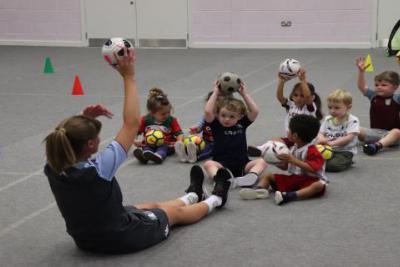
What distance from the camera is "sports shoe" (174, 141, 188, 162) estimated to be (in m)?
5.78

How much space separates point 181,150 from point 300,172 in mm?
1306

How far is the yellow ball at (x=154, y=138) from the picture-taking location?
5977 mm

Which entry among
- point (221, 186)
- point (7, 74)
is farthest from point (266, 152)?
point (7, 74)

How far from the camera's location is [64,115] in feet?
26.7

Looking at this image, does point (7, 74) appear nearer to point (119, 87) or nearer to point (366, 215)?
point (119, 87)

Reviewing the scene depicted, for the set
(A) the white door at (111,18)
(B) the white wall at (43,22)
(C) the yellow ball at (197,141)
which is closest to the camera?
(C) the yellow ball at (197,141)

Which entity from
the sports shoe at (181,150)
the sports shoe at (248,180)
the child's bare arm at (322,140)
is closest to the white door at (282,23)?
the child's bare arm at (322,140)

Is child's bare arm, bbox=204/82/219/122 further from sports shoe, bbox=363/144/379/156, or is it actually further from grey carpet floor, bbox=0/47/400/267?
sports shoe, bbox=363/144/379/156

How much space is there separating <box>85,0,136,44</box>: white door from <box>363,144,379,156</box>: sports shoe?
10336 millimetres

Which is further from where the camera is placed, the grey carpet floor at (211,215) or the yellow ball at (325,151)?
the yellow ball at (325,151)

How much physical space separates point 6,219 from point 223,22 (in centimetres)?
1125

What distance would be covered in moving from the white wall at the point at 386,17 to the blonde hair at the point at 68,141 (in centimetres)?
1182

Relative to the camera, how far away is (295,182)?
15.7 ft

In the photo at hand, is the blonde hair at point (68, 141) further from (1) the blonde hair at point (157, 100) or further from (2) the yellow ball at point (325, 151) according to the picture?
(1) the blonde hair at point (157, 100)
